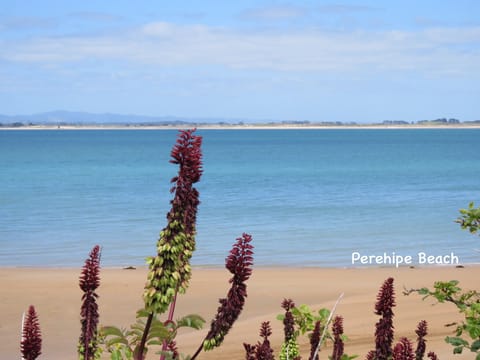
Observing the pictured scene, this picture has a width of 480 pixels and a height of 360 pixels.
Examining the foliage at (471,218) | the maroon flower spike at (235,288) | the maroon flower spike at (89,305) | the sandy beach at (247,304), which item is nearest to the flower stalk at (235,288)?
the maroon flower spike at (235,288)

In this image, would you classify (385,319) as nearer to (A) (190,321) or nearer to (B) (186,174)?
(A) (190,321)

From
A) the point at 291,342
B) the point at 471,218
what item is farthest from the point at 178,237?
the point at 471,218

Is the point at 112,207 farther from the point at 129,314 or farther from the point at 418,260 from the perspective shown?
the point at 129,314

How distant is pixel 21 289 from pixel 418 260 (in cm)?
1238

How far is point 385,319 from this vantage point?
2.94m

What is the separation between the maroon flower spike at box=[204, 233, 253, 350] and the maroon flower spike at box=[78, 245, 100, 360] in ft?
1.17

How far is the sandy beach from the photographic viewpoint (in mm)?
14062

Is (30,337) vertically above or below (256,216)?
below

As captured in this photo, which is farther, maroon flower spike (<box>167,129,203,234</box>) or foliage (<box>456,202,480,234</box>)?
foliage (<box>456,202,480,234</box>)

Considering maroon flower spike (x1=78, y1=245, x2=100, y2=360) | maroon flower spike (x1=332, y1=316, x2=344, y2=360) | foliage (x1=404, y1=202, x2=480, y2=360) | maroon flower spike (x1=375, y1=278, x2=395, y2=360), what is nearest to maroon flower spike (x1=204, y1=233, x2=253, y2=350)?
maroon flower spike (x1=78, y1=245, x2=100, y2=360)

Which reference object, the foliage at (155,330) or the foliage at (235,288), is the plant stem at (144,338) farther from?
the foliage at (235,288)

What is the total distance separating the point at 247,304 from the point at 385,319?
1574cm

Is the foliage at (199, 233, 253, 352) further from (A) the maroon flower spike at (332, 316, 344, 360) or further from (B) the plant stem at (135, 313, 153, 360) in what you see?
(A) the maroon flower spike at (332, 316, 344, 360)

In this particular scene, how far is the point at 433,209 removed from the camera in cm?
4147
